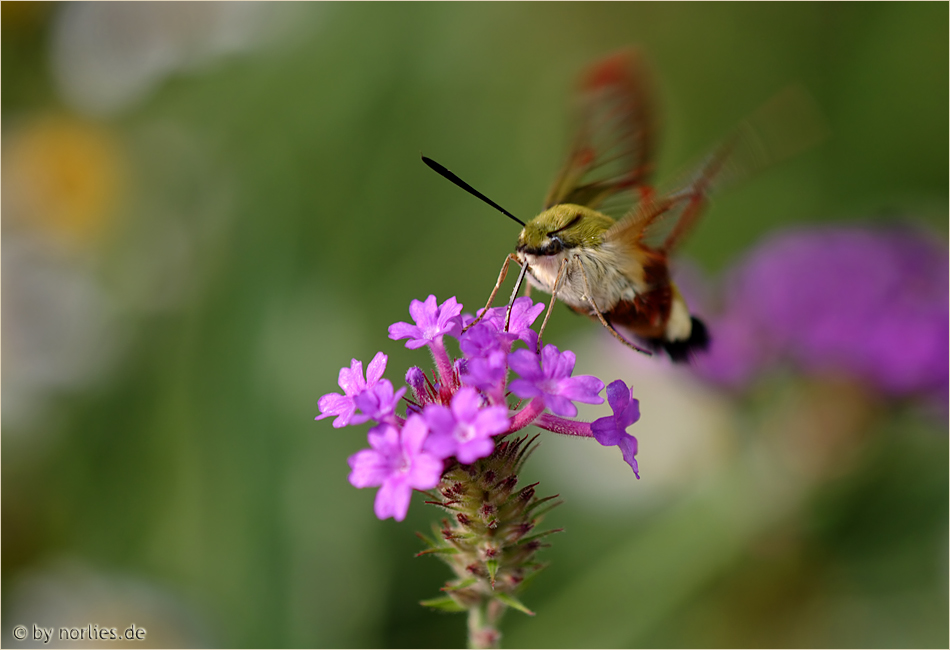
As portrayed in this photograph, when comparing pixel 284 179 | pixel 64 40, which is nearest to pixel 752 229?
pixel 284 179

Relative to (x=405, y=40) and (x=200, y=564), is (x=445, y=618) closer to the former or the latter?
(x=200, y=564)

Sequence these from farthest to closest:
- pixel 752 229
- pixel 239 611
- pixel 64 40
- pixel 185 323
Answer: pixel 752 229
pixel 64 40
pixel 185 323
pixel 239 611

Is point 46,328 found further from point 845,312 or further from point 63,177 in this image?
point 845,312

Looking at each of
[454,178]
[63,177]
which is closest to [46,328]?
[63,177]

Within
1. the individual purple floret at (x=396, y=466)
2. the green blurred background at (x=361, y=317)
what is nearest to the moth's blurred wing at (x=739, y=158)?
the individual purple floret at (x=396, y=466)

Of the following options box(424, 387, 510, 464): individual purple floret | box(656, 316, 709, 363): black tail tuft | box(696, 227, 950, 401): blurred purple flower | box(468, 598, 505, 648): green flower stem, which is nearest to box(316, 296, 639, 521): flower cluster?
box(424, 387, 510, 464): individual purple floret
